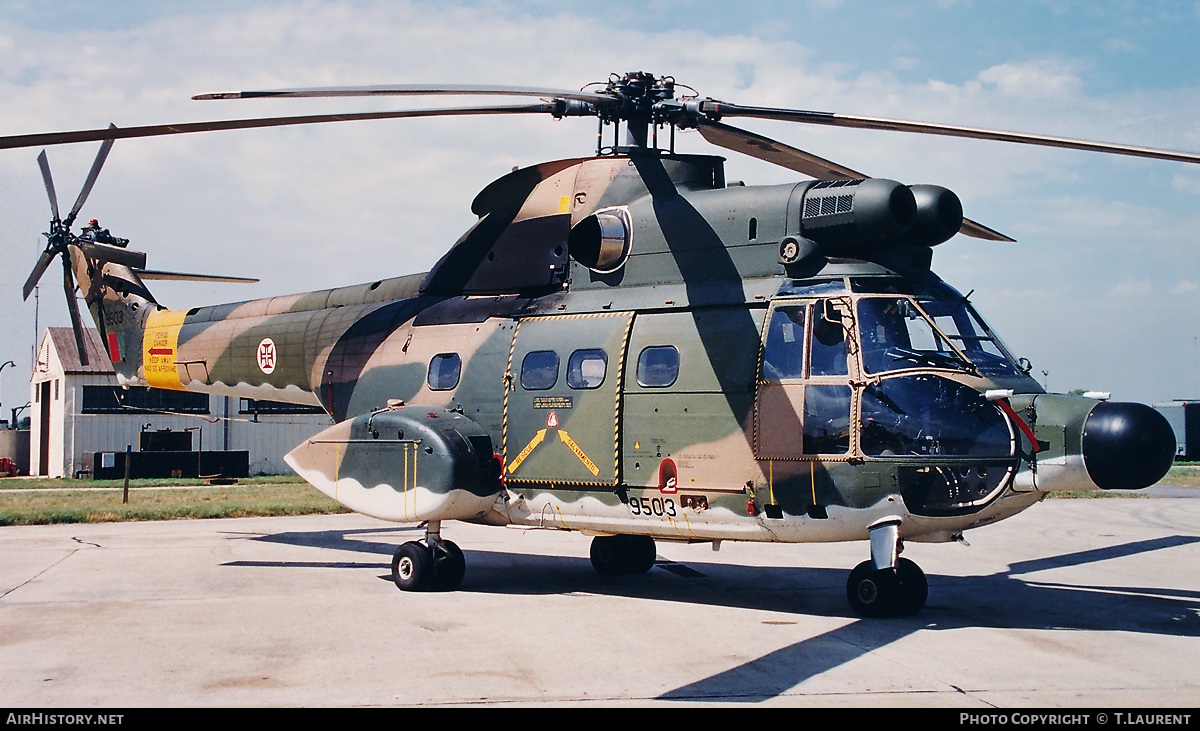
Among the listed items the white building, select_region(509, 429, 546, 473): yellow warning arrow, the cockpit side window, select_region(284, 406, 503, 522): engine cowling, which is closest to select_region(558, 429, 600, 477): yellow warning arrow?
select_region(509, 429, 546, 473): yellow warning arrow

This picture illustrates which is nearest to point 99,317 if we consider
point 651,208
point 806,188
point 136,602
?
point 136,602

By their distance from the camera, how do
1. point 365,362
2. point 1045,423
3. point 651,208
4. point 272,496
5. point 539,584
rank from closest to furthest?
point 1045,423, point 651,208, point 539,584, point 365,362, point 272,496

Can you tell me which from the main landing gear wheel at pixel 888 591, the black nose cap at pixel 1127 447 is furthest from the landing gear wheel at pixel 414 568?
the black nose cap at pixel 1127 447

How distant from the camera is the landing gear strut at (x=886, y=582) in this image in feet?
28.5

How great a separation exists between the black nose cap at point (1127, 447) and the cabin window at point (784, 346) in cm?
241

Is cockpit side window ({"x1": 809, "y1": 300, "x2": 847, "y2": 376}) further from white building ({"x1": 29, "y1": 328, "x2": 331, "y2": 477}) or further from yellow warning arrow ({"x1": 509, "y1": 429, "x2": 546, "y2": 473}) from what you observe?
white building ({"x1": 29, "y1": 328, "x2": 331, "y2": 477})

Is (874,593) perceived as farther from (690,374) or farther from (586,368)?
(586,368)

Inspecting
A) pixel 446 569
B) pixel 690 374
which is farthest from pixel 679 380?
pixel 446 569

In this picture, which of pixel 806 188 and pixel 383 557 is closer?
pixel 806 188

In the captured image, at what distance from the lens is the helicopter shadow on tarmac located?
Answer: 730 centimetres

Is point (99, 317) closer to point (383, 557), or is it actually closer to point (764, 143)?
point (383, 557)

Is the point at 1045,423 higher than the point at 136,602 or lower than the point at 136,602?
higher

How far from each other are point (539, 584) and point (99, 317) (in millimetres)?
9637

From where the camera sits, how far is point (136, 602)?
1003cm
